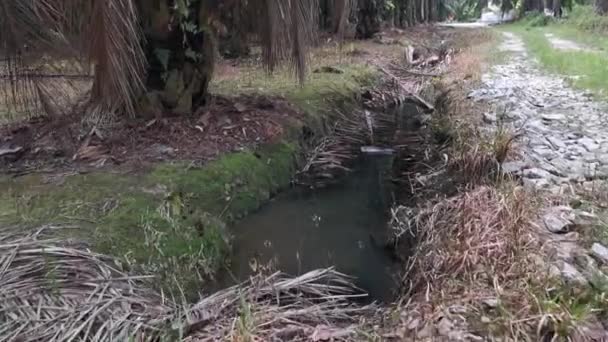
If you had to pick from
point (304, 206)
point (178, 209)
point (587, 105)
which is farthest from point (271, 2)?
point (587, 105)

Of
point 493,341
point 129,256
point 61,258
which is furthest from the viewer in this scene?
point 129,256

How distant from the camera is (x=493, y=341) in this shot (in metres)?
2.66

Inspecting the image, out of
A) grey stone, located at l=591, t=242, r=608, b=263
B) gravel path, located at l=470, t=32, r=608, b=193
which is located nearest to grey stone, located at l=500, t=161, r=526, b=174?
gravel path, located at l=470, t=32, r=608, b=193

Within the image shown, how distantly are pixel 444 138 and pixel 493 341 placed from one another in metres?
4.36

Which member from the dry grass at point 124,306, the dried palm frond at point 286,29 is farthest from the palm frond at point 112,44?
the dried palm frond at point 286,29

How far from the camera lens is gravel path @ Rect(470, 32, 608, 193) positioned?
15.2 feet

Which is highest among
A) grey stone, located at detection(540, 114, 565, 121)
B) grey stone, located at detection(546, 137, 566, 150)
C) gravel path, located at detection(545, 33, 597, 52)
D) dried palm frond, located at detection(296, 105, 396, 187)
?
gravel path, located at detection(545, 33, 597, 52)

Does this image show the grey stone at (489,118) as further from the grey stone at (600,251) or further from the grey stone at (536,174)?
the grey stone at (600,251)

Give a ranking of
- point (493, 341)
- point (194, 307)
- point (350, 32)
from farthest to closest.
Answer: point (350, 32) < point (194, 307) < point (493, 341)

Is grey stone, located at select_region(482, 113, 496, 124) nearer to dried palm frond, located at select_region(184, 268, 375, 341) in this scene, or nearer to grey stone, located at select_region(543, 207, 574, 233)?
grey stone, located at select_region(543, 207, 574, 233)

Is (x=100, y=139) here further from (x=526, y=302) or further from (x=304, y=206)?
(x=526, y=302)

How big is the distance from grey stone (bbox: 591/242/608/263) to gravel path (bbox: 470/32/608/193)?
0.95 meters

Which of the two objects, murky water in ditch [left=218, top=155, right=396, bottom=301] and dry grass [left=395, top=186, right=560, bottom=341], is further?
murky water in ditch [left=218, top=155, right=396, bottom=301]

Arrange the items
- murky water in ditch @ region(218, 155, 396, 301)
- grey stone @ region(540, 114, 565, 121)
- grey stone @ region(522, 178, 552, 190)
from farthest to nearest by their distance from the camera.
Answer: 1. grey stone @ region(540, 114, 565, 121)
2. murky water in ditch @ region(218, 155, 396, 301)
3. grey stone @ region(522, 178, 552, 190)
